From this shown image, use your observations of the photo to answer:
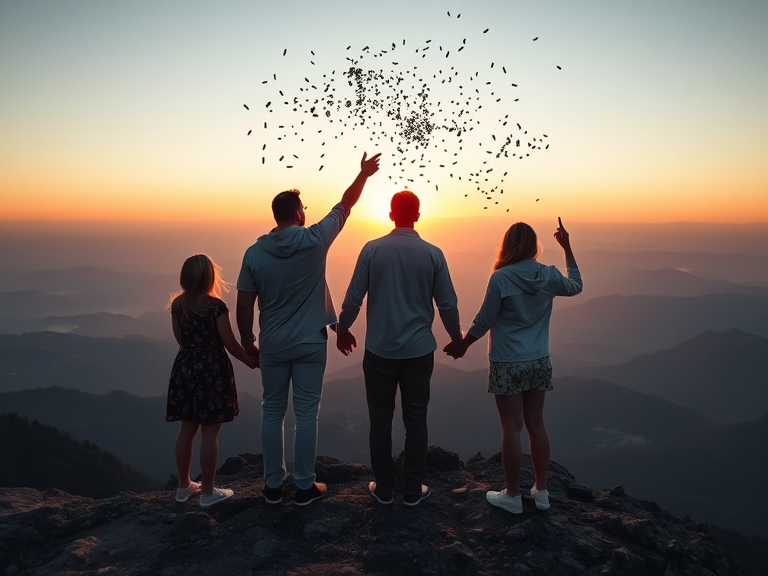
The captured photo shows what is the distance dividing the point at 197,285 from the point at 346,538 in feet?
9.13

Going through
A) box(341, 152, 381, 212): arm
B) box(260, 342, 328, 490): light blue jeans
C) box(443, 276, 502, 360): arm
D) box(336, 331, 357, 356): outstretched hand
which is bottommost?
box(260, 342, 328, 490): light blue jeans

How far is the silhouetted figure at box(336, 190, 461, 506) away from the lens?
16.3 ft

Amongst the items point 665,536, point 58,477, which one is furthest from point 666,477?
point 665,536

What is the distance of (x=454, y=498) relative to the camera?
5871 mm

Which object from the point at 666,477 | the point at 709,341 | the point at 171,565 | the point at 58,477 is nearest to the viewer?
the point at 171,565

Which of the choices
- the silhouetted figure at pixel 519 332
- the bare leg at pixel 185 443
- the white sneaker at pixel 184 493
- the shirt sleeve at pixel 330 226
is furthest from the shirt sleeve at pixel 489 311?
the white sneaker at pixel 184 493

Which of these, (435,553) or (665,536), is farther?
(665,536)

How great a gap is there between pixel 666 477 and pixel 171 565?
121 meters

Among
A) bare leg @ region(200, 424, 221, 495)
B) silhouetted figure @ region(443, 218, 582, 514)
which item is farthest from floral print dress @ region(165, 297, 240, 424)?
silhouetted figure @ region(443, 218, 582, 514)

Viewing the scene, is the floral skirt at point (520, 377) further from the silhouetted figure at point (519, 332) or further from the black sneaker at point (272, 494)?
the black sneaker at point (272, 494)

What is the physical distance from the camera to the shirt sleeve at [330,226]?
16.1 feet

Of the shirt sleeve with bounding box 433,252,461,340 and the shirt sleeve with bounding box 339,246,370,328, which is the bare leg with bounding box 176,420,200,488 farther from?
the shirt sleeve with bounding box 433,252,461,340

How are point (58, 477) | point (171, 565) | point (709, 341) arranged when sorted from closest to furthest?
point (171, 565) < point (58, 477) < point (709, 341)

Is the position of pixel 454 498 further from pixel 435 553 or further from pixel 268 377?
pixel 268 377
